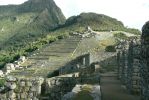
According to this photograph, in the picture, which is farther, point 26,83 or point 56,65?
point 56,65

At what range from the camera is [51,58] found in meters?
66.8

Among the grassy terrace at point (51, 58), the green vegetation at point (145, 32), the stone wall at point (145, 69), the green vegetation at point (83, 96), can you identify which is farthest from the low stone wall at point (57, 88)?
the grassy terrace at point (51, 58)

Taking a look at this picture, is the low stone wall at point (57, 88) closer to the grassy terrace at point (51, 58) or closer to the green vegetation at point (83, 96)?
the green vegetation at point (83, 96)

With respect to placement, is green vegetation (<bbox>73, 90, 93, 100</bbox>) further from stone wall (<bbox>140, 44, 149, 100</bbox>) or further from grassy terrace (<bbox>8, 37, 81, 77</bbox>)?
grassy terrace (<bbox>8, 37, 81, 77</bbox>)

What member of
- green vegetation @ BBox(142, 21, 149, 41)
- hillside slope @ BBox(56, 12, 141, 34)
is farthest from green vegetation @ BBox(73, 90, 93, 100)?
hillside slope @ BBox(56, 12, 141, 34)

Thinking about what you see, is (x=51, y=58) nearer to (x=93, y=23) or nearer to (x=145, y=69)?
(x=145, y=69)

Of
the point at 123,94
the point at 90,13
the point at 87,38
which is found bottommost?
the point at 123,94

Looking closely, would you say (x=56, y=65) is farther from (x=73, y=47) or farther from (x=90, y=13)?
(x=90, y=13)

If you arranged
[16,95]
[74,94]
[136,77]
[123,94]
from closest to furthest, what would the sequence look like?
[74,94]
[16,95]
[136,77]
[123,94]

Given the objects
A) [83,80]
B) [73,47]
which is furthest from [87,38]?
[83,80]

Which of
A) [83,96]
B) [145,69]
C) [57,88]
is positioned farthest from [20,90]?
[145,69]

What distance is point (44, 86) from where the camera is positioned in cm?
1495

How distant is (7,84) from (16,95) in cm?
45

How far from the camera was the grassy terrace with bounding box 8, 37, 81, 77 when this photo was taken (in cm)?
5649
